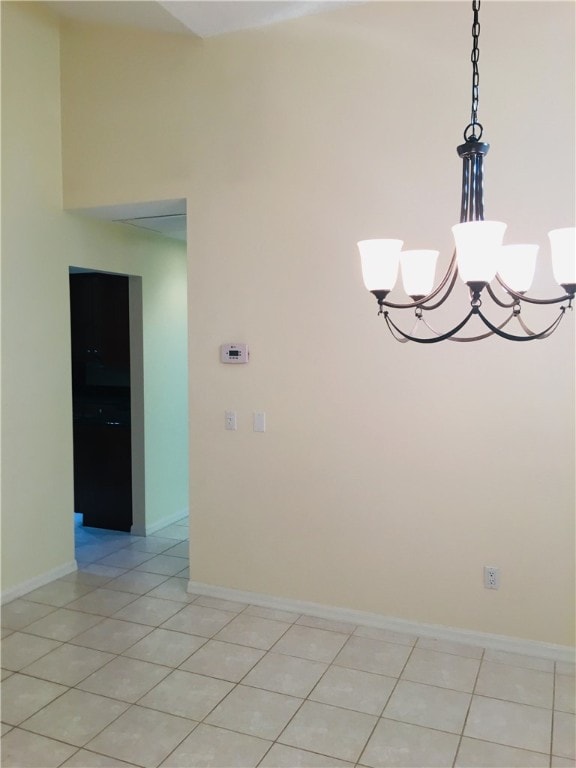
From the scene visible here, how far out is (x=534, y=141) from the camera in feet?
9.76

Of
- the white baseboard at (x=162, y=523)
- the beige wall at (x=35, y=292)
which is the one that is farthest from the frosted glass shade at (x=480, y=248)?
the white baseboard at (x=162, y=523)

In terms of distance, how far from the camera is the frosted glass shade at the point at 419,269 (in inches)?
A: 77.1

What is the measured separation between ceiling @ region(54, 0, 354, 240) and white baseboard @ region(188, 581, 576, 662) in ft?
7.77

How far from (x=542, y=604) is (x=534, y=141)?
2.19 meters

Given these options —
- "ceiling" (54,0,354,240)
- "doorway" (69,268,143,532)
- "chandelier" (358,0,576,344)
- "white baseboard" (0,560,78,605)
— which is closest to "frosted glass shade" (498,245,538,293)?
"chandelier" (358,0,576,344)

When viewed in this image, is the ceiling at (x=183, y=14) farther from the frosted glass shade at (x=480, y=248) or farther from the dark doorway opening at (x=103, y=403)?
the frosted glass shade at (x=480, y=248)

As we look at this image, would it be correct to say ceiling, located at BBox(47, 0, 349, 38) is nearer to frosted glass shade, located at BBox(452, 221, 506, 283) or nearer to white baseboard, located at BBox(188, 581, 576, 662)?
frosted glass shade, located at BBox(452, 221, 506, 283)

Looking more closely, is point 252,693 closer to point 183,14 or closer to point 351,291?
point 351,291

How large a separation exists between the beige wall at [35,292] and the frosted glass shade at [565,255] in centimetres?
308

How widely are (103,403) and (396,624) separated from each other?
301cm

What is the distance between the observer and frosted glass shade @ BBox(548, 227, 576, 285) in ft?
5.60

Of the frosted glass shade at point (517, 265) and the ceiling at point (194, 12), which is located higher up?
the ceiling at point (194, 12)

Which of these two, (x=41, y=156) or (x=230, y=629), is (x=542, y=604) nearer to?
(x=230, y=629)

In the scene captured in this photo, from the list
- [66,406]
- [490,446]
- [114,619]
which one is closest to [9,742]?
[114,619]
